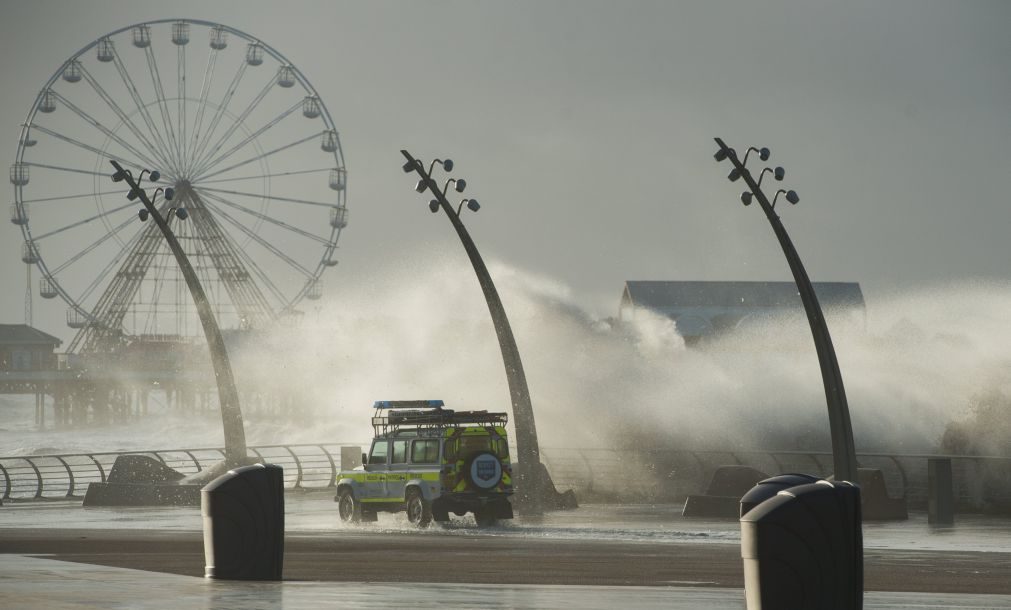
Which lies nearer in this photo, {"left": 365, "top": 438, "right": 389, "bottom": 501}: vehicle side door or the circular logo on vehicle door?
the circular logo on vehicle door

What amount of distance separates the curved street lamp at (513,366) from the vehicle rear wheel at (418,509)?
295 centimetres

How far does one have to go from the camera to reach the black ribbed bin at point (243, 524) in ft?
44.2

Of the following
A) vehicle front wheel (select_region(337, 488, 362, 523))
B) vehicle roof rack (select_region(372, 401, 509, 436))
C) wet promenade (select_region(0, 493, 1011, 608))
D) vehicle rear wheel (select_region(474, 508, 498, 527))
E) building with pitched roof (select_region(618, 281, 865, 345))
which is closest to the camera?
wet promenade (select_region(0, 493, 1011, 608))

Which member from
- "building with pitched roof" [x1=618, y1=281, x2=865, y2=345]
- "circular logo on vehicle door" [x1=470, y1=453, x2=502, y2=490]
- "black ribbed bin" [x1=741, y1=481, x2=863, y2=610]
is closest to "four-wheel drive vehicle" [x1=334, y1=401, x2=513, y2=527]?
"circular logo on vehicle door" [x1=470, y1=453, x2=502, y2=490]

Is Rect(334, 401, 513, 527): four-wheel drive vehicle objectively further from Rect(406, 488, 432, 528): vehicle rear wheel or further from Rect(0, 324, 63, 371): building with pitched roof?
Rect(0, 324, 63, 371): building with pitched roof

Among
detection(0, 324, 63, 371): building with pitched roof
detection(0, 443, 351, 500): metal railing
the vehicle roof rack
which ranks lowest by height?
detection(0, 443, 351, 500): metal railing

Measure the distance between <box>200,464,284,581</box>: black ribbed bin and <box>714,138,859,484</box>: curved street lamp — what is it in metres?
13.2

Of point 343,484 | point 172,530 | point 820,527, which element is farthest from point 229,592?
point 343,484

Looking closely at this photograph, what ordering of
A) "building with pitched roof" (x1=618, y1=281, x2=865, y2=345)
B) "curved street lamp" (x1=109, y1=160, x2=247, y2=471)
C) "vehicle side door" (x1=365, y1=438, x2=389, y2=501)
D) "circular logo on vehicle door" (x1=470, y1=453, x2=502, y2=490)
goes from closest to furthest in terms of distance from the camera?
"circular logo on vehicle door" (x1=470, y1=453, x2=502, y2=490) < "vehicle side door" (x1=365, y1=438, x2=389, y2=501) < "curved street lamp" (x1=109, y1=160, x2=247, y2=471) < "building with pitched roof" (x1=618, y1=281, x2=865, y2=345)

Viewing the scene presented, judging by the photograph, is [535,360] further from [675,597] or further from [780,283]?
[780,283]

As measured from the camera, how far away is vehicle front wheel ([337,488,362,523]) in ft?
94.4

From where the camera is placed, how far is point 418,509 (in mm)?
27844

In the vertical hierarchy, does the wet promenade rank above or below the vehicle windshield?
below

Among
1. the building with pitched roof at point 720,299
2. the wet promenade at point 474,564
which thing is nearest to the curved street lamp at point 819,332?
the wet promenade at point 474,564
